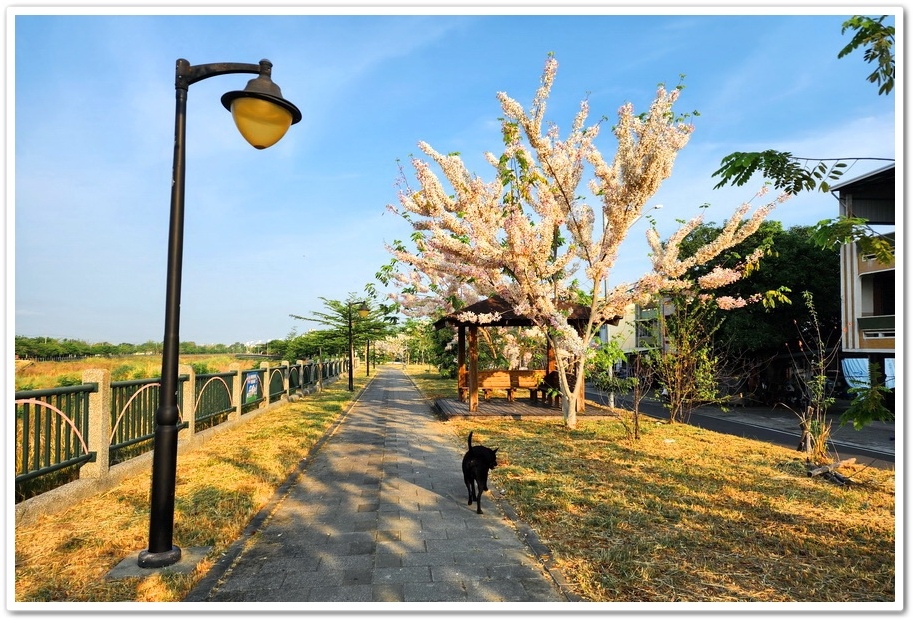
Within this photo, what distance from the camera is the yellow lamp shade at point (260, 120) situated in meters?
3.93

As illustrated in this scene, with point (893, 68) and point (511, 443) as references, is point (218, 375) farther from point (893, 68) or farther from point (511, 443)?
point (893, 68)

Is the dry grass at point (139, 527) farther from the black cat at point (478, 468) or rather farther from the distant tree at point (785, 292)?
the distant tree at point (785, 292)

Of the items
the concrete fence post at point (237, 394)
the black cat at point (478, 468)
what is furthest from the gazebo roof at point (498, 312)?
the black cat at point (478, 468)

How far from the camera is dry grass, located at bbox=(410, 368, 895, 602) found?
3797 mm

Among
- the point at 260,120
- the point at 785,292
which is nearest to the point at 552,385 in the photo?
the point at 260,120

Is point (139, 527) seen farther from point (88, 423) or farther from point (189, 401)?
point (189, 401)

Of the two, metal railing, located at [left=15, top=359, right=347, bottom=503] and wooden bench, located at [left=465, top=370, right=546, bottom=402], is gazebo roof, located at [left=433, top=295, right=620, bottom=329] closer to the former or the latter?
wooden bench, located at [left=465, top=370, right=546, bottom=402]

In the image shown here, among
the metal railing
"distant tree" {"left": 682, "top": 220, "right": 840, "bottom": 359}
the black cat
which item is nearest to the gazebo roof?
the metal railing

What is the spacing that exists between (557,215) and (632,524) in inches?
283

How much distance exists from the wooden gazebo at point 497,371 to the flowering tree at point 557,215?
153cm

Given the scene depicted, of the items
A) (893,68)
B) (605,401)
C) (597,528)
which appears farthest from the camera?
(605,401)
